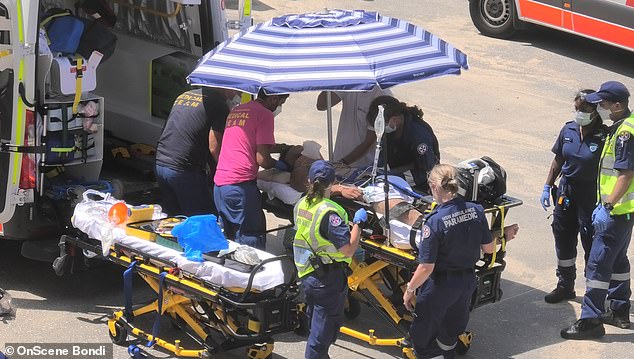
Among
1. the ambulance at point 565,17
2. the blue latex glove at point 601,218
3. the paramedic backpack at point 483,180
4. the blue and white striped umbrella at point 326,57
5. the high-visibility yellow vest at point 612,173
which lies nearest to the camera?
the blue and white striped umbrella at point 326,57

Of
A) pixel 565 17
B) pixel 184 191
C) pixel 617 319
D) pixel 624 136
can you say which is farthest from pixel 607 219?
pixel 565 17

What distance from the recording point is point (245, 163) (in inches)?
288

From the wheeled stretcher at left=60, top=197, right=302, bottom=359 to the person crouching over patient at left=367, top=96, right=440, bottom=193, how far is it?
1.49m

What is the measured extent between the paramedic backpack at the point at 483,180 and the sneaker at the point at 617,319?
132 centimetres

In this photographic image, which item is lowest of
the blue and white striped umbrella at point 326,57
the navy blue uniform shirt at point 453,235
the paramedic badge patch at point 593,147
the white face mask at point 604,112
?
the navy blue uniform shirt at point 453,235

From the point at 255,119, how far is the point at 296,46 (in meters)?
0.56

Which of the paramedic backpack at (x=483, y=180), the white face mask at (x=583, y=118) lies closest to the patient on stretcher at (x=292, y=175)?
the paramedic backpack at (x=483, y=180)

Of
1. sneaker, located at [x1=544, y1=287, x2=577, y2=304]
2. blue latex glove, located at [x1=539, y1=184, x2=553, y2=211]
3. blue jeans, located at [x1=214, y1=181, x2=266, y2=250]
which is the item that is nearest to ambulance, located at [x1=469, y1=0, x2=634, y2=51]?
blue latex glove, located at [x1=539, y1=184, x2=553, y2=211]

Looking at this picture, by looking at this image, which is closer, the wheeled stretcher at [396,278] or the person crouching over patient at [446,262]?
the person crouching over patient at [446,262]

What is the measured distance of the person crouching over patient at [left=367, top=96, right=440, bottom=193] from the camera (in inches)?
305

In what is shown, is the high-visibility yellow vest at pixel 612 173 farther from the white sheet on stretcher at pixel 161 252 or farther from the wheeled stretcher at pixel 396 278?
the white sheet on stretcher at pixel 161 252

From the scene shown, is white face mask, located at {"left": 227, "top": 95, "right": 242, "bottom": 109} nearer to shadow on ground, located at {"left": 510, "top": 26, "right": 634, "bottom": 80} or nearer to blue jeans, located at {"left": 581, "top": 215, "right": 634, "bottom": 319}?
blue jeans, located at {"left": 581, "top": 215, "right": 634, "bottom": 319}

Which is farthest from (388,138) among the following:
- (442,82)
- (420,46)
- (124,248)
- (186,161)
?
(442,82)

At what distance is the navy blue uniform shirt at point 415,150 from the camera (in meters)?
7.75
